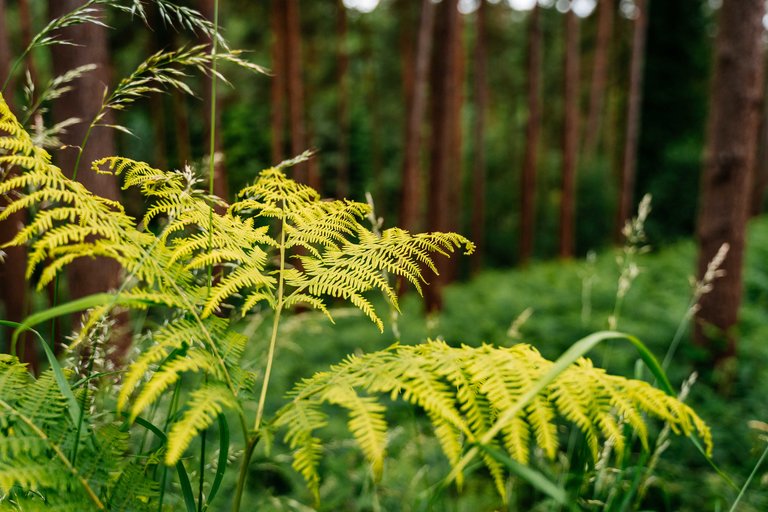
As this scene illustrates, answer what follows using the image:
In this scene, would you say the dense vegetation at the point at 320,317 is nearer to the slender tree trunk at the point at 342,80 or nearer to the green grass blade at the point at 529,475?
the green grass blade at the point at 529,475

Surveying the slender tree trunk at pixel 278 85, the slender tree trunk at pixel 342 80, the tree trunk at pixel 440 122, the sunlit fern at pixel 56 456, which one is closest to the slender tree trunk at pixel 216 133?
the sunlit fern at pixel 56 456

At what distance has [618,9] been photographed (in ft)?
75.1

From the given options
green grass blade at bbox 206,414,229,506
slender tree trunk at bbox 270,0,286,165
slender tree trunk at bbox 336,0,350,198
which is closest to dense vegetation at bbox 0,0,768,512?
green grass blade at bbox 206,414,229,506

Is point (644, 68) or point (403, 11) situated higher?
point (403, 11)

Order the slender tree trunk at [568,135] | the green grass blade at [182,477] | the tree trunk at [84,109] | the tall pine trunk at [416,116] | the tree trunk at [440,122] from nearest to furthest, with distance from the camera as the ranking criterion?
the green grass blade at [182,477]
the tree trunk at [84,109]
the tree trunk at [440,122]
the tall pine trunk at [416,116]
the slender tree trunk at [568,135]

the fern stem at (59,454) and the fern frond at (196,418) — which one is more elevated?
the fern frond at (196,418)

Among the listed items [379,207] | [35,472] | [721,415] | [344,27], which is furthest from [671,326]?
[379,207]

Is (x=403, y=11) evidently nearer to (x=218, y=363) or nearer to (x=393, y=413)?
(x=393, y=413)

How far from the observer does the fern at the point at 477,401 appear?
0.99 meters

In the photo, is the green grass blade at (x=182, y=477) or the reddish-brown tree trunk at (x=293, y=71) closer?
the green grass blade at (x=182, y=477)

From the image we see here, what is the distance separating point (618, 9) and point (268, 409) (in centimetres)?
2399

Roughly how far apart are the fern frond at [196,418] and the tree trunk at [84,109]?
304cm

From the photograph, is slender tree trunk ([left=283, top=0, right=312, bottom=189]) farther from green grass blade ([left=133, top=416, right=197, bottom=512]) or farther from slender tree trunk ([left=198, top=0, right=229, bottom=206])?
green grass blade ([left=133, top=416, right=197, bottom=512])

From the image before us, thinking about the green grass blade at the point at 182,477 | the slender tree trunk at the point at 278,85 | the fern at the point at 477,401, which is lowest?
the green grass blade at the point at 182,477
